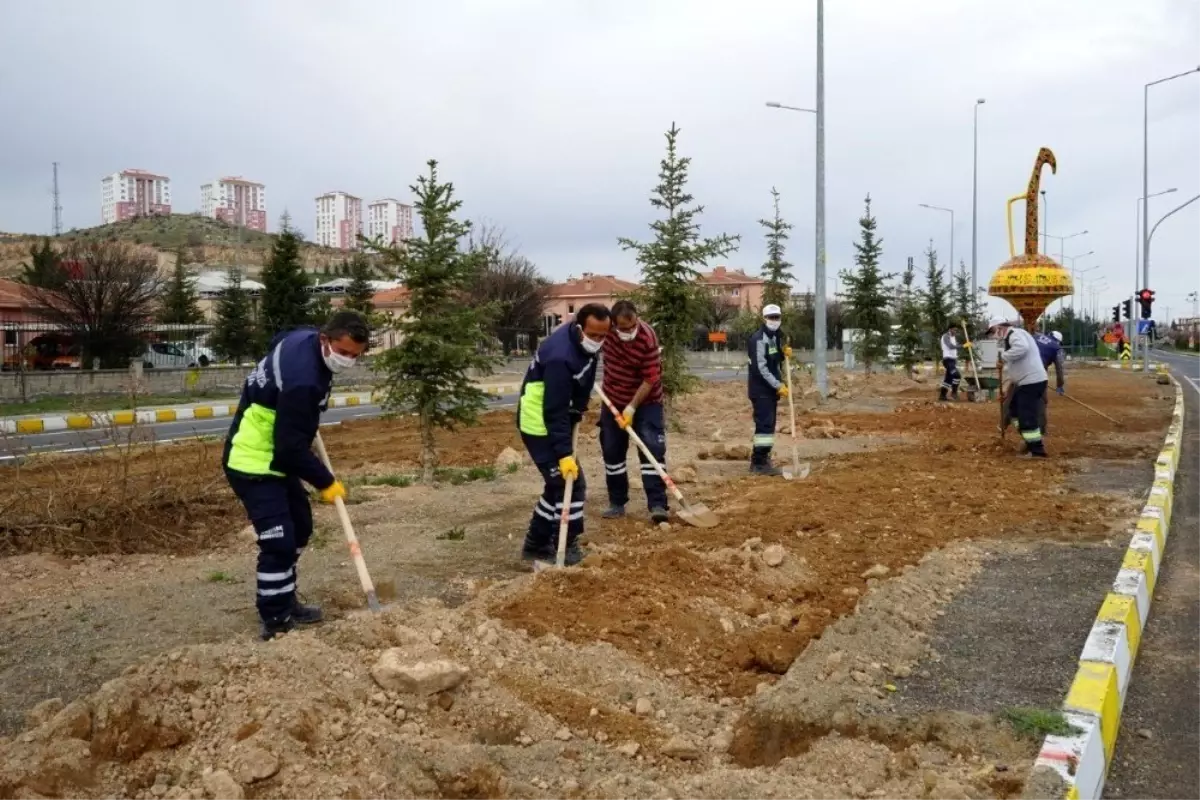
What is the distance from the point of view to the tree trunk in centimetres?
909

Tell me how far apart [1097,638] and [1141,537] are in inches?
97.9

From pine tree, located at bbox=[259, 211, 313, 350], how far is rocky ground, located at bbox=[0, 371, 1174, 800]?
26384 mm

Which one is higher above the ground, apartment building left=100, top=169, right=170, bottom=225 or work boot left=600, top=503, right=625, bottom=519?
apartment building left=100, top=169, right=170, bottom=225

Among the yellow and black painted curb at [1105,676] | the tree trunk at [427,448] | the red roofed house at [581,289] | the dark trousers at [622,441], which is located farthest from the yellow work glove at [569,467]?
the red roofed house at [581,289]

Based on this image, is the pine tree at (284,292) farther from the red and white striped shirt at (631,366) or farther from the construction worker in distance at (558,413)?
the construction worker in distance at (558,413)

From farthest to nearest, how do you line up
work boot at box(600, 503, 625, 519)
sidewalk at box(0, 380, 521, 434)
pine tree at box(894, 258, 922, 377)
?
pine tree at box(894, 258, 922, 377) → sidewalk at box(0, 380, 521, 434) → work boot at box(600, 503, 625, 519)

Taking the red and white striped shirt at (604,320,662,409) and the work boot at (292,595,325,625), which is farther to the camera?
the red and white striped shirt at (604,320,662,409)

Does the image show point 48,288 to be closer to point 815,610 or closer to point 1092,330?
point 815,610

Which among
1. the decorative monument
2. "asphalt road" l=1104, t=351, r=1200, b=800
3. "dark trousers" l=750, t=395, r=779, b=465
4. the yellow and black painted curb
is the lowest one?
"asphalt road" l=1104, t=351, r=1200, b=800

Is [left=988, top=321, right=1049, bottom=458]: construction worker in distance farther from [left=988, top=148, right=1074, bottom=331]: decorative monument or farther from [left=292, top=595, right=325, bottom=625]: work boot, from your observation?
[left=292, top=595, right=325, bottom=625]: work boot

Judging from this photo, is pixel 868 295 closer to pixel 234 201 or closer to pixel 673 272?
pixel 673 272

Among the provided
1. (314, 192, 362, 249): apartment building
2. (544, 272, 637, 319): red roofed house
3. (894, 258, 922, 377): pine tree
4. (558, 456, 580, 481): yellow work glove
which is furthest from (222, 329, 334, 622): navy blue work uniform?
(314, 192, 362, 249): apartment building

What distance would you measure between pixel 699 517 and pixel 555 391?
6.28ft

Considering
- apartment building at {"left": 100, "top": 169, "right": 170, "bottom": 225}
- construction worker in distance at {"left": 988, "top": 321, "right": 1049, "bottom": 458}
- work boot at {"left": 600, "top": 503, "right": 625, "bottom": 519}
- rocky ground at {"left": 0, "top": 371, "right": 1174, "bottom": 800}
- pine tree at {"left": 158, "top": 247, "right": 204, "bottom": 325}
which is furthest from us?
apartment building at {"left": 100, "top": 169, "right": 170, "bottom": 225}
